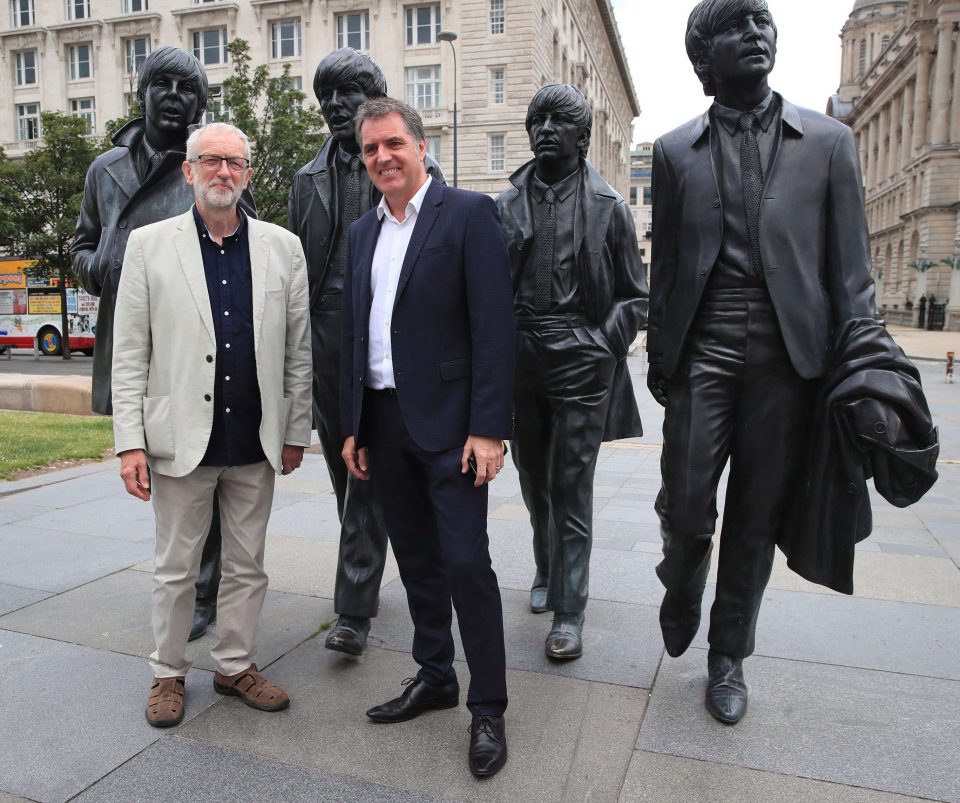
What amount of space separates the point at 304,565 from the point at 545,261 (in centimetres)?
241

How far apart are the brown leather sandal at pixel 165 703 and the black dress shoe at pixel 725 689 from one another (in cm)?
195

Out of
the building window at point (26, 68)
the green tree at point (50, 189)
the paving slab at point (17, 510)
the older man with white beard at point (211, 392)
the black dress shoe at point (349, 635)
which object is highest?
the building window at point (26, 68)

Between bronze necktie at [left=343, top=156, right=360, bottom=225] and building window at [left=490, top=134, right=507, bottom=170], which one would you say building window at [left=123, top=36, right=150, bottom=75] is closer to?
building window at [left=490, top=134, right=507, bottom=170]

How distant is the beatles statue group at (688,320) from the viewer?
9.06 feet

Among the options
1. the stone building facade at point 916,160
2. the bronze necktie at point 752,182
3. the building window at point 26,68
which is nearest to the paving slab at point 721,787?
the bronze necktie at point 752,182

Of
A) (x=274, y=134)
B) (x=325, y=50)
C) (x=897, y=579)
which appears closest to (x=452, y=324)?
(x=897, y=579)

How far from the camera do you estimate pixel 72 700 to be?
10.2 feet

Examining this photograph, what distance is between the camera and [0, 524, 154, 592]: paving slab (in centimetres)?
451

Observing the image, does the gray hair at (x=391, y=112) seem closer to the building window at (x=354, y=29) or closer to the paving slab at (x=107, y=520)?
the paving slab at (x=107, y=520)

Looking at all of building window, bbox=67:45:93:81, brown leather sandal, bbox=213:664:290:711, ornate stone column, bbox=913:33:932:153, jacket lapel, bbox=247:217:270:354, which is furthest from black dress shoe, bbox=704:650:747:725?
ornate stone column, bbox=913:33:932:153

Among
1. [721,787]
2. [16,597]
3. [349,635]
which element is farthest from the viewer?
[16,597]

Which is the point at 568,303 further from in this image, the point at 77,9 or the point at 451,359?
the point at 77,9

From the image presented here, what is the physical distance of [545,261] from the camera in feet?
11.8

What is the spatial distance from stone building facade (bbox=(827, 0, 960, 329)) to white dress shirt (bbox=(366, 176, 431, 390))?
52.9 metres
